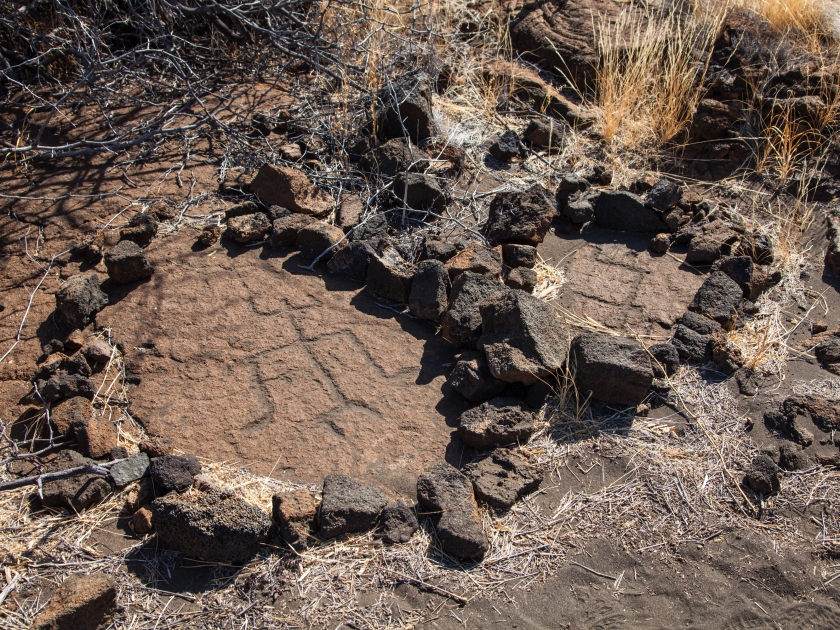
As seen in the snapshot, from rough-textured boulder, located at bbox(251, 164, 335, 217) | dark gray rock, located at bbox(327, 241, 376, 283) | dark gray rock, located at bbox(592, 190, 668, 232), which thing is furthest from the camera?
dark gray rock, located at bbox(592, 190, 668, 232)

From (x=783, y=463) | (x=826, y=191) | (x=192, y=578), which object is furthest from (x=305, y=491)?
(x=826, y=191)

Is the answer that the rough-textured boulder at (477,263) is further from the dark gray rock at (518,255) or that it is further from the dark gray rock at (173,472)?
the dark gray rock at (173,472)

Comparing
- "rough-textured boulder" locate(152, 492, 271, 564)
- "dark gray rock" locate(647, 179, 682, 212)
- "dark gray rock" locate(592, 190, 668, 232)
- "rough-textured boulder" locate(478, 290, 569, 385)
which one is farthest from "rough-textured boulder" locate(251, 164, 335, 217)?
"rough-textured boulder" locate(152, 492, 271, 564)

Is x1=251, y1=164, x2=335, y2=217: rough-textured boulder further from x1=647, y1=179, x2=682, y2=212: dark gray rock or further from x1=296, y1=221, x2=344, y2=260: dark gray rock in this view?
x1=647, y1=179, x2=682, y2=212: dark gray rock

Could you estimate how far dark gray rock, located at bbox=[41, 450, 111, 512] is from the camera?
8.95ft

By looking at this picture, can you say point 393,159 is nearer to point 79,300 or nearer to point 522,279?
point 522,279

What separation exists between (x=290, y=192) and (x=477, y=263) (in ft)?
3.82

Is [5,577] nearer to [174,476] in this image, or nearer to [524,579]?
[174,476]

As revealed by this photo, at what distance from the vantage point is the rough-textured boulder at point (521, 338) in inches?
123

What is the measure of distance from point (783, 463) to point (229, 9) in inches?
156

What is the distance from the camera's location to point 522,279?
12.2ft

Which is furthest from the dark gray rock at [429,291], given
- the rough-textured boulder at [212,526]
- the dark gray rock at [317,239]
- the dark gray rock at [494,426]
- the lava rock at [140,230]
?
the lava rock at [140,230]

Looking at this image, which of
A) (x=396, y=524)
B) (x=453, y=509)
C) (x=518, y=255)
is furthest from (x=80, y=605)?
(x=518, y=255)

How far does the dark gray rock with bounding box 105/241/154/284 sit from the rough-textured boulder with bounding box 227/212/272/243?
49 cm
